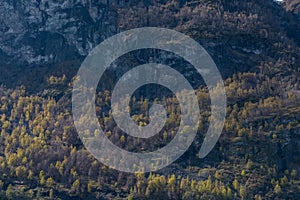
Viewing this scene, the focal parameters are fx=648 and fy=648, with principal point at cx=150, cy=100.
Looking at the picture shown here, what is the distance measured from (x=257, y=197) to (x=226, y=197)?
377 inches

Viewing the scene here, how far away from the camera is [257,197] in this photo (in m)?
200

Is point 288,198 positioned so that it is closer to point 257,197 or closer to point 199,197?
point 257,197

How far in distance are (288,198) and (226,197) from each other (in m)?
19.1

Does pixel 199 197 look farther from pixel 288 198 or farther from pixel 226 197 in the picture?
pixel 288 198

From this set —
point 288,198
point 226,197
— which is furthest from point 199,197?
point 288,198

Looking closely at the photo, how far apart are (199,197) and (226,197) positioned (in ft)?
27.4

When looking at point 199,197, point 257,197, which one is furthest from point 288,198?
point 199,197

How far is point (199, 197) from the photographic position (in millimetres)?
199500

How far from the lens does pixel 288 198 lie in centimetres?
19988

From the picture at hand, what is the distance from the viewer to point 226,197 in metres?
200

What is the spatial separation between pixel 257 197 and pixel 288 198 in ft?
31.4
